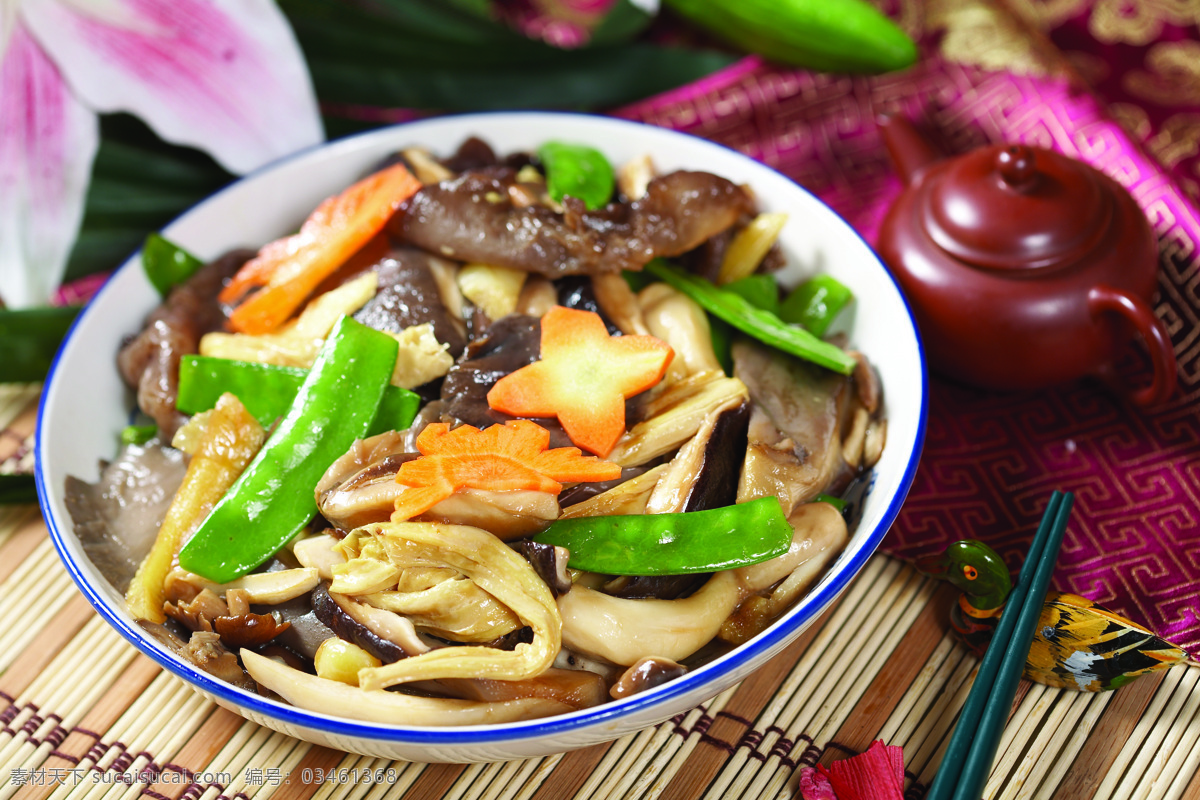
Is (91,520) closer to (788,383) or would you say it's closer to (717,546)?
(717,546)

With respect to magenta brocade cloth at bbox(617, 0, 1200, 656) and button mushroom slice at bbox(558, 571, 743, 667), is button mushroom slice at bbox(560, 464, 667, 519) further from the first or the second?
magenta brocade cloth at bbox(617, 0, 1200, 656)

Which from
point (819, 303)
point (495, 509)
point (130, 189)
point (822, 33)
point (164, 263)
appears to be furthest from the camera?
point (822, 33)

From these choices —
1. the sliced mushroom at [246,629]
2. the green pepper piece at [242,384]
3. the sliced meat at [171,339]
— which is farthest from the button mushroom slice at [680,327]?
the sliced meat at [171,339]

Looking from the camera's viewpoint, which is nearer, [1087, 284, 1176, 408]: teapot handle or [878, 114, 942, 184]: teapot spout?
[1087, 284, 1176, 408]: teapot handle

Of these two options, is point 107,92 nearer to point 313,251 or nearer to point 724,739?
point 313,251

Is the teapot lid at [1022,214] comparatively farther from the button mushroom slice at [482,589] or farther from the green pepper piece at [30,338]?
the green pepper piece at [30,338]

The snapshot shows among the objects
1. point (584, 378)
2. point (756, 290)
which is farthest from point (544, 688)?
point (756, 290)


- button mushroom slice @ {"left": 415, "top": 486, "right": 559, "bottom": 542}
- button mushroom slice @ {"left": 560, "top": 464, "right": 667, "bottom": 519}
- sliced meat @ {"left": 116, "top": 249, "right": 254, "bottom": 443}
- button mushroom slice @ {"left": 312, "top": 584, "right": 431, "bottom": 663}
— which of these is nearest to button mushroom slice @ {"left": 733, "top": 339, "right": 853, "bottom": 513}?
button mushroom slice @ {"left": 560, "top": 464, "right": 667, "bottom": 519}
